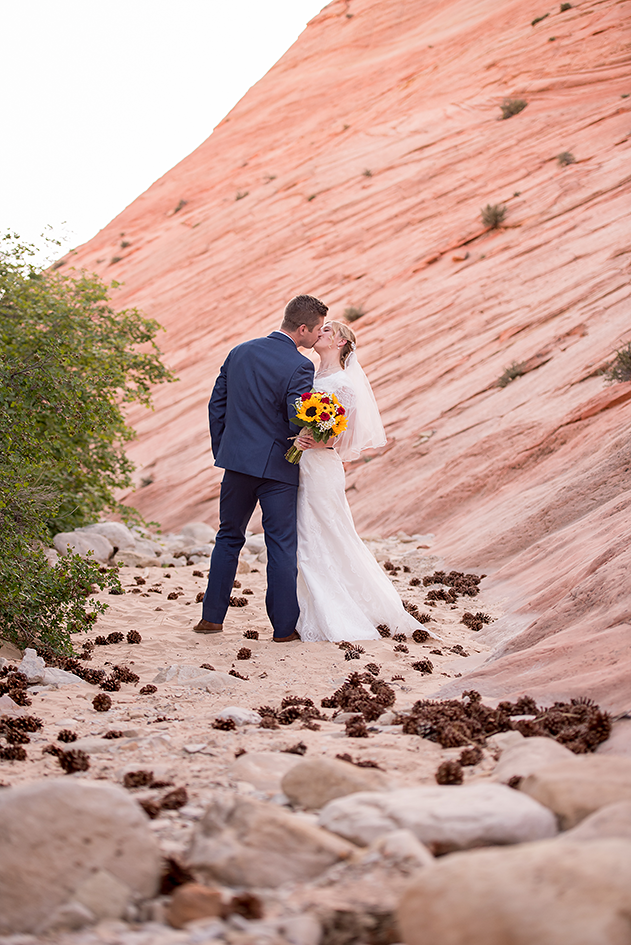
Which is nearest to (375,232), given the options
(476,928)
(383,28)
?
(383,28)

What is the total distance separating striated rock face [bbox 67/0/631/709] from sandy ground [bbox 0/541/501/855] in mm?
780

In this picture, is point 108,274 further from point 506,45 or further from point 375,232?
point 506,45

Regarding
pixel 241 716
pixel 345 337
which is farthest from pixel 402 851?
pixel 345 337

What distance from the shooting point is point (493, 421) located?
44.3 ft

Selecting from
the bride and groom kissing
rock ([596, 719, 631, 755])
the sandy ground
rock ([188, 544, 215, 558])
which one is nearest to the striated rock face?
rock ([596, 719, 631, 755])

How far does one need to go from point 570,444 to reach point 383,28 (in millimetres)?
32062

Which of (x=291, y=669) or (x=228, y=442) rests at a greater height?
(x=228, y=442)

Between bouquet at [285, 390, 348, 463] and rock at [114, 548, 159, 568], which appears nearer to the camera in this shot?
bouquet at [285, 390, 348, 463]

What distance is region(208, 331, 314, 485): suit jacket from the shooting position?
19.7 feet

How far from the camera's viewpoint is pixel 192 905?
1.81 metres

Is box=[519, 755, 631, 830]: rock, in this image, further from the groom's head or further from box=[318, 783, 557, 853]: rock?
the groom's head

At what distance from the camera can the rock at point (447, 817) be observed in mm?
2066

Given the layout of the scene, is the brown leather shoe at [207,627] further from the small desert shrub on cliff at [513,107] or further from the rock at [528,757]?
the small desert shrub on cliff at [513,107]

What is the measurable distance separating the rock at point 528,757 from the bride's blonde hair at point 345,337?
13.3 ft
